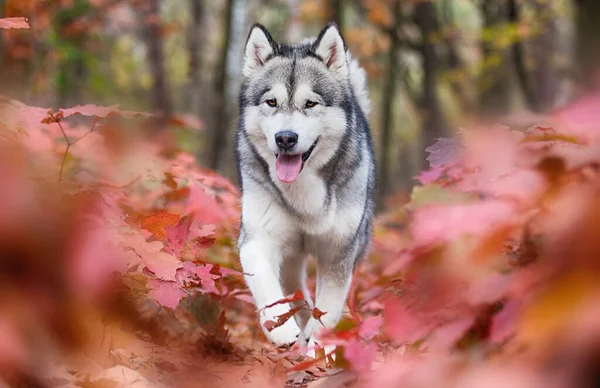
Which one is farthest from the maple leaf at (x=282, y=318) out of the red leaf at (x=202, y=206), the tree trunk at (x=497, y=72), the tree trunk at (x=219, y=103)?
the tree trunk at (x=497, y=72)

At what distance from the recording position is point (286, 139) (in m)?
3.77

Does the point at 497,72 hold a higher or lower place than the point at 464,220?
lower

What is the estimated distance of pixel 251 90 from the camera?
4199 mm

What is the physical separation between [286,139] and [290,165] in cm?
18

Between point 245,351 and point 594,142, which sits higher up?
point 594,142

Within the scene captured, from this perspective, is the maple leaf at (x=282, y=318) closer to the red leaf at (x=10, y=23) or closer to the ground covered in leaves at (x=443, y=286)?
→ the ground covered in leaves at (x=443, y=286)

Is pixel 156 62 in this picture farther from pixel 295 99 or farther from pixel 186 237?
pixel 186 237

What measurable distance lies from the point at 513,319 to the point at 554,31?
15528 millimetres

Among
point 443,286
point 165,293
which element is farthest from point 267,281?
point 443,286

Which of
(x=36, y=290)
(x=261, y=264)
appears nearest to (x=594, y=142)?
(x=36, y=290)

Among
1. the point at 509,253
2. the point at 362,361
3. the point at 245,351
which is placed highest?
the point at 509,253

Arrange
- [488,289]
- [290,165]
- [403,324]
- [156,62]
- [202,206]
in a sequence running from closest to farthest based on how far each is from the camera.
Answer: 1. [488,289]
2. [403,324]
3. [290,165]
4. [202,206]
5. [156,62]

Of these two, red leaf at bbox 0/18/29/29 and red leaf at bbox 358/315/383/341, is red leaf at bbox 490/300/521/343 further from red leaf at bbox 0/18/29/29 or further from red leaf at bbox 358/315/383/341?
red leaf at bbox 0/18/29/29

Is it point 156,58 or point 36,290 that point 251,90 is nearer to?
point 36,290
